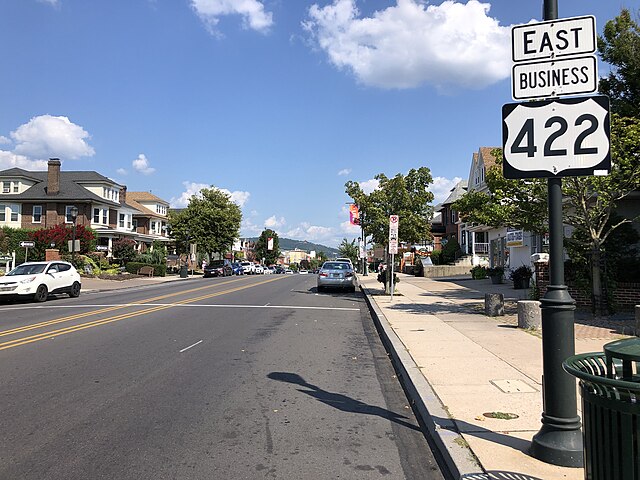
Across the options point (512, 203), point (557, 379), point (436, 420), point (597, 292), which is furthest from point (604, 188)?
point (557, 379)

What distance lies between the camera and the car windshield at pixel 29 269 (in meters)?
20.1

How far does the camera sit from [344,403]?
20.4 ft

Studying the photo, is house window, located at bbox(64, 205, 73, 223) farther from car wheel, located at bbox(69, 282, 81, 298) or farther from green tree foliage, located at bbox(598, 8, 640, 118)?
green tree foliage, located at bbox(598, 8, 640, 118)

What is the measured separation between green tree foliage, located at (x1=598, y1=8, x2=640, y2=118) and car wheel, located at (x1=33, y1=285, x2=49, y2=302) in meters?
20.7

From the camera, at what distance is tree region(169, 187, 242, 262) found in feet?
186

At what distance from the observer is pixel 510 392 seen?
614 cm

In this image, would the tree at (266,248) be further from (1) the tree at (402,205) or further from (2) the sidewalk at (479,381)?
(2) the sidewalk at (479,381)

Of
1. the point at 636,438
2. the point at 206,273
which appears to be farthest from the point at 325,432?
the point at 206,273

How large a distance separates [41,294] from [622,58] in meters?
21.9

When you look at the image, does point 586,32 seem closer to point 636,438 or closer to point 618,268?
point 636,438

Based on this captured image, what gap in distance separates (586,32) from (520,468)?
11.6ft

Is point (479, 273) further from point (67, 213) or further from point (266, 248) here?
point (266, 248)

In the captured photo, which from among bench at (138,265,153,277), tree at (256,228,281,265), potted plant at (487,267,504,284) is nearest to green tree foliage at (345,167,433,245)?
potted plant at (487,267,504,284)

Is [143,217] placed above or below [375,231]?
above
